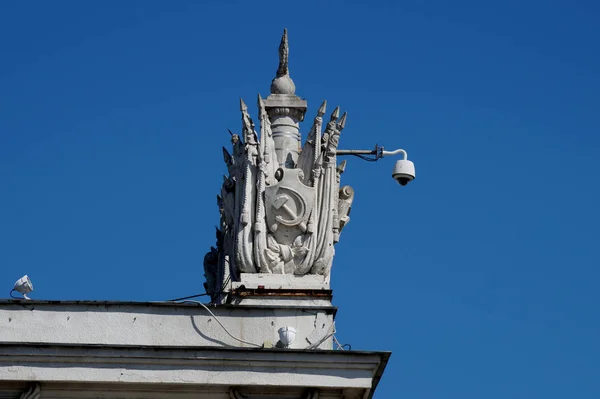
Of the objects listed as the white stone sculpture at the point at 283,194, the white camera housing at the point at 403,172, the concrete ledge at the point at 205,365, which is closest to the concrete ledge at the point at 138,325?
the concrete ledge at the point at 205,365

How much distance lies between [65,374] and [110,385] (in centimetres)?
87

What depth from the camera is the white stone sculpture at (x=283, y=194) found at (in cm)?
4369

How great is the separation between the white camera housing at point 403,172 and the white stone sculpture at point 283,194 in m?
1.12

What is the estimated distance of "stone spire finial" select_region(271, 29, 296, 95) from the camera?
4634cm

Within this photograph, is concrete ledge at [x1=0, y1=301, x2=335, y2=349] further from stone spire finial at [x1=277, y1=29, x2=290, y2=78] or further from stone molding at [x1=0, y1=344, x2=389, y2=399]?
stone spire finial at [x1=277, y1=29, x2=290, y2=78]

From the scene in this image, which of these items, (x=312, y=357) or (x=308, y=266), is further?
(x=308, y=266)

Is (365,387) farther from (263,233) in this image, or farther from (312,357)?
(263,233)

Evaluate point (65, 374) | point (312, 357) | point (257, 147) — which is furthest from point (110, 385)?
point (257, 147)

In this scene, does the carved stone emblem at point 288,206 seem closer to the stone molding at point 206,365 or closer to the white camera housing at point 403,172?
the white camera housing at point 403,172

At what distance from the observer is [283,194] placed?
145ft

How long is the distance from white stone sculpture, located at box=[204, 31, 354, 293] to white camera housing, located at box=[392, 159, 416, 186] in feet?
3.69

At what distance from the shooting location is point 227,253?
45.8 m

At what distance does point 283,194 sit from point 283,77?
370 centimetres

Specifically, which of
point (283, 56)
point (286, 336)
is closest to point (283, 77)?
point (283, 56)
